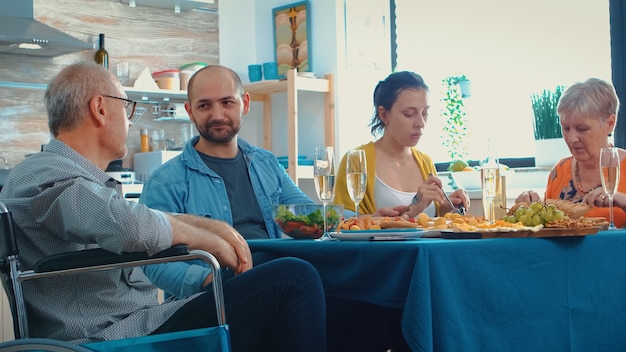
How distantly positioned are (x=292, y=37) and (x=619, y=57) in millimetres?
2121

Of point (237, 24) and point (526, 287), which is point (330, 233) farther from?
point (237, 24)

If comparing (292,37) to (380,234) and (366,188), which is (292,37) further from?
(380,234)

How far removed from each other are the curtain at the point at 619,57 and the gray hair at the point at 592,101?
141cm

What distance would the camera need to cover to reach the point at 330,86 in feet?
17.6

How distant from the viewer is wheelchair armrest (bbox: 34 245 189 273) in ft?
5.30

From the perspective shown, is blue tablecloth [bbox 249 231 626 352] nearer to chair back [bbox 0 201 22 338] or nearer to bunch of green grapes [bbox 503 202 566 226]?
bunch of green grapes [bbox 503 202 566 226]

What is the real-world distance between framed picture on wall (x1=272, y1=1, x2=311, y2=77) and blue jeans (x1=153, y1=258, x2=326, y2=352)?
366cm

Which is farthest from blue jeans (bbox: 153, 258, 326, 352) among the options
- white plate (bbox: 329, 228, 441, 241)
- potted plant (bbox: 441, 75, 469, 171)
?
potted plant (bbox: 441, 75, 469, 171)

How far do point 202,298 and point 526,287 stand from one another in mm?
706

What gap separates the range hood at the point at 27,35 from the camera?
182 inches

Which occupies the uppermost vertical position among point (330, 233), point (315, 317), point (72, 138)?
point (72, 138)

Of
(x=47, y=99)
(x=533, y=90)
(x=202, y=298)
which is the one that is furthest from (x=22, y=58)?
(x=202, y=298)

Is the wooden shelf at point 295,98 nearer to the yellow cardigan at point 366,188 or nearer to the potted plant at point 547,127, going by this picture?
the potted plant at point 547,127

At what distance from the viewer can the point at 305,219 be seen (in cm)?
218
